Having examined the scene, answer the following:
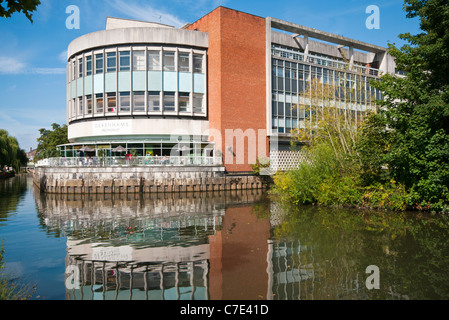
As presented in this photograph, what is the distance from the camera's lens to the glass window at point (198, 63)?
34.7 meters

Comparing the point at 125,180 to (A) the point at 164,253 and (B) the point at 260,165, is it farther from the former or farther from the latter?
(A) the point at 164,253

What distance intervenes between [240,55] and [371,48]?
1956 cm

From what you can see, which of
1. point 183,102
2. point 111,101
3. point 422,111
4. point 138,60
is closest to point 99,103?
point 111,101

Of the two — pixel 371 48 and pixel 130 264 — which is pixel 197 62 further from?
pixel 130 264

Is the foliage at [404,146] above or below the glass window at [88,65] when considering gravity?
below

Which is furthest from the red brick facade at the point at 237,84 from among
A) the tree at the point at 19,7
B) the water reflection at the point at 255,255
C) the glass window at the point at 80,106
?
the tree at the point at 19,7

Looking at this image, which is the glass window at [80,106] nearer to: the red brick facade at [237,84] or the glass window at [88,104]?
the glass window at [88,104]

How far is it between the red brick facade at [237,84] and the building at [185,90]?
10 cm

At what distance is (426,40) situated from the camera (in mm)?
14352

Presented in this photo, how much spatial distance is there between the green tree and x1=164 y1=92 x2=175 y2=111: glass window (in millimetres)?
21861

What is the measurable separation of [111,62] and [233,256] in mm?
30023

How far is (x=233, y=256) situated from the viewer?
898 cm

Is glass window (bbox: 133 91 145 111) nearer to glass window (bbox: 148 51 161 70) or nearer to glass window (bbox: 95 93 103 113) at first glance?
glass window (bbox: 148 51 161 70)
